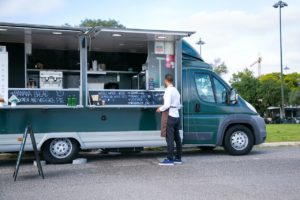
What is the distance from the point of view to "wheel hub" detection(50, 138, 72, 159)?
9727 mm

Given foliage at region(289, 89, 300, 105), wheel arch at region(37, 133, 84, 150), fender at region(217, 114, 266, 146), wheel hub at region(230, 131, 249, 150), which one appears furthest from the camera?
foliage at region(289, 89, 300, 105)

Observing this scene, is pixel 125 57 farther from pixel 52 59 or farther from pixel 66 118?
pixel 66 118

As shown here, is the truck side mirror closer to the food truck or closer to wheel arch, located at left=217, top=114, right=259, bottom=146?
the food truck

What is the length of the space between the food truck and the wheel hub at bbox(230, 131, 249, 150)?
0.08 feet

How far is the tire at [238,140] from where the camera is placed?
1087cm

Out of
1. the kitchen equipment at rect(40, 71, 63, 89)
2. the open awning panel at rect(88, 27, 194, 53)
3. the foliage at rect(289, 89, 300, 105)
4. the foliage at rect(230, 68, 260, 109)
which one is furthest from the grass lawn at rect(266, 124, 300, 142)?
the foliage at rect(289, 89, 300, 105)

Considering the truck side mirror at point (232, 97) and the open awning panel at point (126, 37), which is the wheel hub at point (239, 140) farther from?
the open awning panel at point (126, 37)

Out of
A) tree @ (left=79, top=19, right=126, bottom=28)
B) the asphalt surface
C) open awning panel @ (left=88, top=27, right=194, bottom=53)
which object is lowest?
the asphalt surface

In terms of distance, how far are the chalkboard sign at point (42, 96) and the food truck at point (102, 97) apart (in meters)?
0.02

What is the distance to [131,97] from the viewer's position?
10.3 meters

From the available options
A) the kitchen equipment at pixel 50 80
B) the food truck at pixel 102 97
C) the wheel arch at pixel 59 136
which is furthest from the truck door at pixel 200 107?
the kitchen equipment at pixel 50 80

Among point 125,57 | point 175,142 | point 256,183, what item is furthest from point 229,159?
point 125,57

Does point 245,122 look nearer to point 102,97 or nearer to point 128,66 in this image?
point 102,97

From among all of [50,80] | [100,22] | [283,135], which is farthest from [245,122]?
[100,22]
